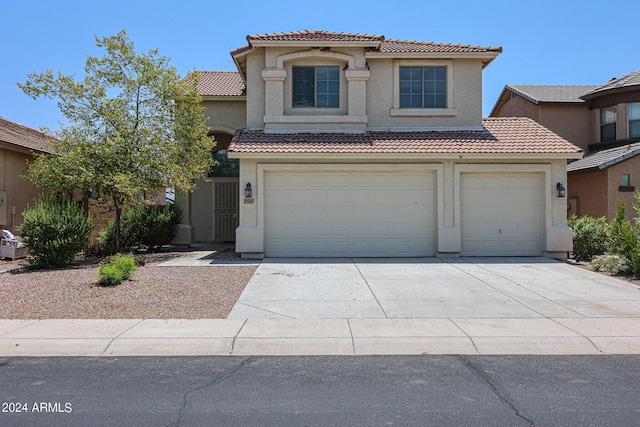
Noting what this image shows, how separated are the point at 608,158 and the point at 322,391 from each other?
17.9 metres

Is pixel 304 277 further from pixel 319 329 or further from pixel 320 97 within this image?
pixel 320 97

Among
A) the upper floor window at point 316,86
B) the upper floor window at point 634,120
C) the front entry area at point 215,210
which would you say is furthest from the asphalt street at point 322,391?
the upper floor window at point 634,120

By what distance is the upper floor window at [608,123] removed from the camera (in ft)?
71.9

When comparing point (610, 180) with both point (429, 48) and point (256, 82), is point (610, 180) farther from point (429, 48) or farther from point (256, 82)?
point (256, 82)

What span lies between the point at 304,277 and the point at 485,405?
711 cm

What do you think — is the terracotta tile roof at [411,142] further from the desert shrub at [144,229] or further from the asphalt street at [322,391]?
the asphalt street at [322,391]

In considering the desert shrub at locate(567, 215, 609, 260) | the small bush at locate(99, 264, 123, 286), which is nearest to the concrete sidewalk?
the small bush at locate(99, 264, 123, 286)

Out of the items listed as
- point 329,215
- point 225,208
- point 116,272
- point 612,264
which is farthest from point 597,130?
point 116,272

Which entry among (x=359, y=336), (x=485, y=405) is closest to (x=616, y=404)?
(x=485, y=405)

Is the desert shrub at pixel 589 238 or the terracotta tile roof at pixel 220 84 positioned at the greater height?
the terracotta tile roof at pixel 220 84

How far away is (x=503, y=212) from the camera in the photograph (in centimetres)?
1488

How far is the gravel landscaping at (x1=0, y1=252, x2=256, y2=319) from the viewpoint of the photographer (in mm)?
8219

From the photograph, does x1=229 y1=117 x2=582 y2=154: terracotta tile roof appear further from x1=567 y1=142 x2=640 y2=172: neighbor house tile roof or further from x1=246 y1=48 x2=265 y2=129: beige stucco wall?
x1=567 y1=142 x2=640 y2=172: neighbor house tile roof

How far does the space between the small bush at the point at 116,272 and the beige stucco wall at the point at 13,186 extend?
7290mm
